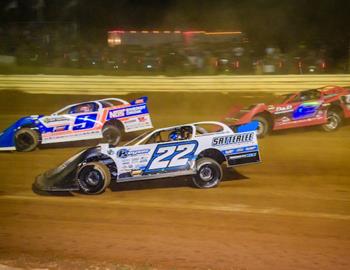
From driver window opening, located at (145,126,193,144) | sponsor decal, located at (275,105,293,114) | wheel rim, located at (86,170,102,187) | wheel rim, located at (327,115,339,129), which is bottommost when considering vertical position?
wheel rim, located at (327,115,339,129)

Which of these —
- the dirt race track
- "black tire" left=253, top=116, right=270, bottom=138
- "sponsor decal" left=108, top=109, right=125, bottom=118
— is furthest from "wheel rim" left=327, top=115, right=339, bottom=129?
"sponsor decal" left=108, top=109, right=125, bottom=118

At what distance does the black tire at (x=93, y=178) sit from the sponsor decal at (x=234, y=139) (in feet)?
5.83

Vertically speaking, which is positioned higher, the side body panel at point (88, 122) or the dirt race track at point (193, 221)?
the side body panel at point (88, 122)

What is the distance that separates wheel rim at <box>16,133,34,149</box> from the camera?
14094mm

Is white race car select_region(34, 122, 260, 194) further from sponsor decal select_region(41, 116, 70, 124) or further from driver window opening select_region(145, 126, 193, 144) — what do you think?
sponsor decal select_region(41, 116, 70, 124)

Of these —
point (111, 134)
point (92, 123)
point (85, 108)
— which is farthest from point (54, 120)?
point (111, 134)

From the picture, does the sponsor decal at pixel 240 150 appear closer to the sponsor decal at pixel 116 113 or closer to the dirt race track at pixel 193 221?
the dirt race track at pixel 193 221

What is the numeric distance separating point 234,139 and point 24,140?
6042 mm

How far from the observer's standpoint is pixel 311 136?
49.9ft

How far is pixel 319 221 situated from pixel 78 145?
836cm

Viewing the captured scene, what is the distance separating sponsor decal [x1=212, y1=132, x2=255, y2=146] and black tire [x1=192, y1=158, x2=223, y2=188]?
0.31 m

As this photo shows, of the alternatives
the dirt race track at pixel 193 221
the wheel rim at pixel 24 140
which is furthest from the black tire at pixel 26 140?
the dirt race track at pixel 193 221

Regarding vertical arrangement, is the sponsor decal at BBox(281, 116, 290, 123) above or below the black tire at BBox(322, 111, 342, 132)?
above

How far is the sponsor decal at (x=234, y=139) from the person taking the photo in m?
9.91
